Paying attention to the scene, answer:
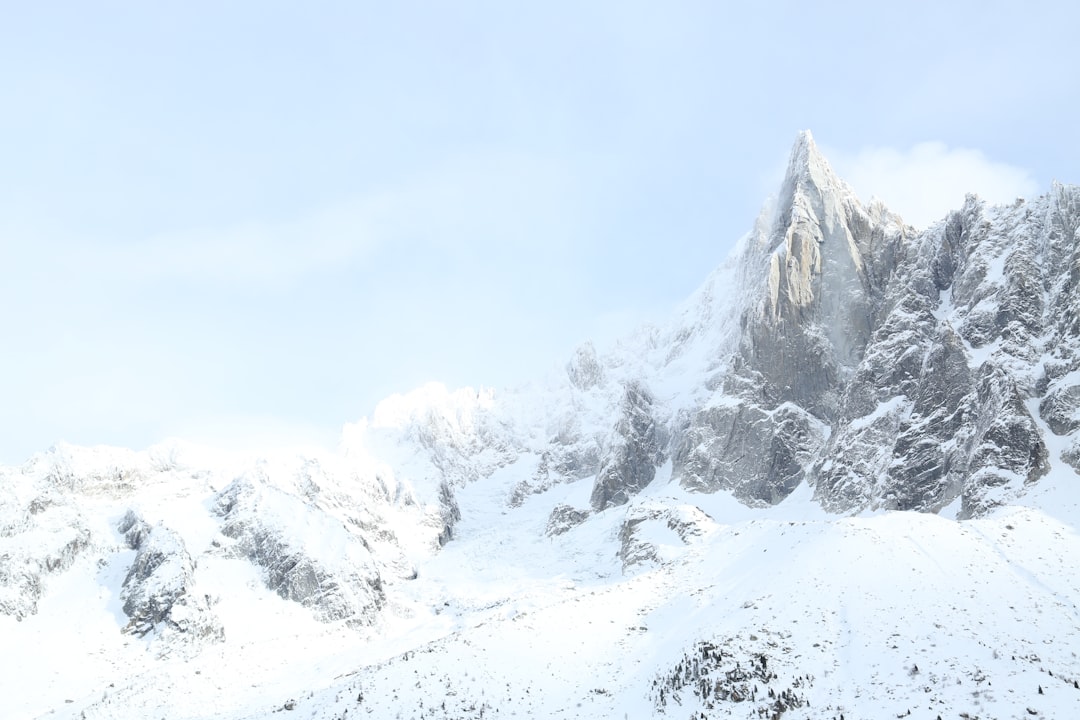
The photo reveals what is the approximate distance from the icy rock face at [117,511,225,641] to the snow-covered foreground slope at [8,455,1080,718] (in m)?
1.87

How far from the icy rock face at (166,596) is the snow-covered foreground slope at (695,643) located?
1.87 meters

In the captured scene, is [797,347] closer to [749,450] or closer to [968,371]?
[749,450]

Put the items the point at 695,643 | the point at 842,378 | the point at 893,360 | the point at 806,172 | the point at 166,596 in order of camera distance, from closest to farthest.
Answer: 1. the point at 695,643
2. the point at 166,596
3. the point at 893,360
4. the point at 842,378
5. the point at 806,172

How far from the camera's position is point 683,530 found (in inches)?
3455

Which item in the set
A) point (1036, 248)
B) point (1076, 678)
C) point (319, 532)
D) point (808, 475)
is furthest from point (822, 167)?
point (1076, 678)

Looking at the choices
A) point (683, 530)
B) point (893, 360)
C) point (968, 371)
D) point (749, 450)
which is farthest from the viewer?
point (749, 450)

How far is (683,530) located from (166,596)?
5253 cm

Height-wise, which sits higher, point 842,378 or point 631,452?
point 842,378

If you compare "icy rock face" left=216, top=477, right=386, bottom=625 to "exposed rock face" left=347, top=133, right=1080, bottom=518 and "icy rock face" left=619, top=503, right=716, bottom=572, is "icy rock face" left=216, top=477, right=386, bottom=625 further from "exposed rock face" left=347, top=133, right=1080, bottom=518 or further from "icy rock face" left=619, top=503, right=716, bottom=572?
"exposed rock face" left=347, top=133, right=1080, bottom=518

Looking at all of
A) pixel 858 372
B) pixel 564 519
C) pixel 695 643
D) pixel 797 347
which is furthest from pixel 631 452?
pixel 695 643

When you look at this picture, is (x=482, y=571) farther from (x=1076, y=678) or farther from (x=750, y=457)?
(x=1076, y=678)

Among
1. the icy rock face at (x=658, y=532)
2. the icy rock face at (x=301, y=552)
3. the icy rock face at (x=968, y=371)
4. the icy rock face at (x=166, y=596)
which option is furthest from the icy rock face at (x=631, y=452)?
the icy rock face at (x=166, y=596)

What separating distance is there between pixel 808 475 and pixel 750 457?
1019 cm

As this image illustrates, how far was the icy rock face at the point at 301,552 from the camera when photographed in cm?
8638
